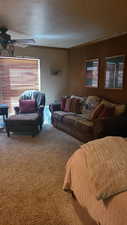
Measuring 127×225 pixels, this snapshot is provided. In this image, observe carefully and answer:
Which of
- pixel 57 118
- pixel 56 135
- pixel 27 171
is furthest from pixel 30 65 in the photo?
pixel 27 171

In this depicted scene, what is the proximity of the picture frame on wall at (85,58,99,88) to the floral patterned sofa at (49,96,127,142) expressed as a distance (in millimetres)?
580

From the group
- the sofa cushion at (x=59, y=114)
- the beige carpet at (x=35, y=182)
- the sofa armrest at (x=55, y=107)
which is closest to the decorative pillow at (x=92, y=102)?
the sofa cushion at (x=59, y=114)

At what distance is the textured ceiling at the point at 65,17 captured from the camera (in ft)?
7.90

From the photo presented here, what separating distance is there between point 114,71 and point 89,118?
1369mm

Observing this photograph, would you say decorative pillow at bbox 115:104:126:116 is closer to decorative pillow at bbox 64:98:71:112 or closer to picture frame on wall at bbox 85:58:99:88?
picture frame on wall at bbox 85:58:99:88

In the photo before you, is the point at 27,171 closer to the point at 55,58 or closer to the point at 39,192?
the point at 39,192

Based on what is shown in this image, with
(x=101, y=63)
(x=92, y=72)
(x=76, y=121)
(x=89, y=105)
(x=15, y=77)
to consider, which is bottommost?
(x=76, y=121)

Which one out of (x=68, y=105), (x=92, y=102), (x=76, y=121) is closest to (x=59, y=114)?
(x=68, y=105)

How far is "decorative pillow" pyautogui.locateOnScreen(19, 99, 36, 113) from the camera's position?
4.89m

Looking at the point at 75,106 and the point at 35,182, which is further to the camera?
the point at 75,106

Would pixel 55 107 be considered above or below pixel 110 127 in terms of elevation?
above

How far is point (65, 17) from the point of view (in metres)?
2.93

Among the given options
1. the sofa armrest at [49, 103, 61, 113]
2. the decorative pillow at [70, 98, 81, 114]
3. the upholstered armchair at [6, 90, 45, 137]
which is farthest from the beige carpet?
the sofa armrest at [49, 103, 61, 113]

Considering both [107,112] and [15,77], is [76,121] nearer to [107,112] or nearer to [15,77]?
[107,112]
